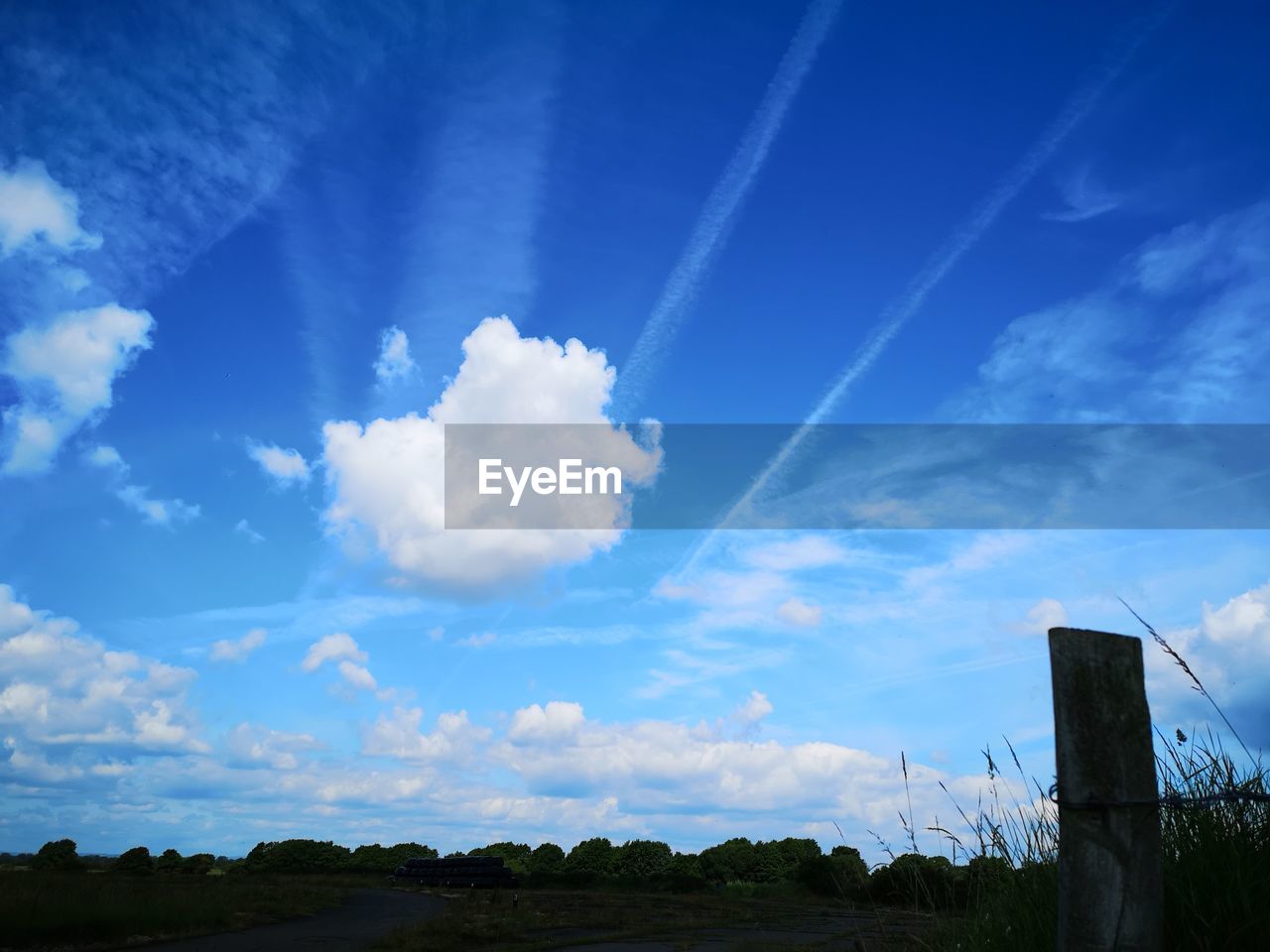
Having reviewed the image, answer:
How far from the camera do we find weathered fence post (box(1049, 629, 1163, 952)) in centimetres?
312

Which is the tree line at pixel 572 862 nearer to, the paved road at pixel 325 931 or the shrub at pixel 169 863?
the shrub at pixel 169 863

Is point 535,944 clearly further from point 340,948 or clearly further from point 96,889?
point 96,889

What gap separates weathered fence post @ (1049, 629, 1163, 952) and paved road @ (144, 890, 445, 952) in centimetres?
1731

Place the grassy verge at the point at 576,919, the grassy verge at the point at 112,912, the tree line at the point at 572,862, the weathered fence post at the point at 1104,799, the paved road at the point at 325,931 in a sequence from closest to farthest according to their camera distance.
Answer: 1. the weathered fence post at the point at 1104,799
2. the paved road at the point at 325,931
3. the grassy verge at the point at 112,912
4. the grassy verge at the point at 576,919
5. the tree line at the point at 572,862

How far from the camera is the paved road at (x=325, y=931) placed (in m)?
17.5

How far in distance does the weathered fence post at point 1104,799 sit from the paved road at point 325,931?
17.3 meters

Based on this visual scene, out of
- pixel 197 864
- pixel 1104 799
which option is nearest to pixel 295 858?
pixel 197 864

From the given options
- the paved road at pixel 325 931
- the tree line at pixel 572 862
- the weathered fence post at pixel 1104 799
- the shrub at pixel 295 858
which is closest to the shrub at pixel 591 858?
the tree line at pixel 572 862

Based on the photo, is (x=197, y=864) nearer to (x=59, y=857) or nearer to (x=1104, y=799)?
(x=59, y=857)

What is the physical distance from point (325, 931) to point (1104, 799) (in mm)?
21648

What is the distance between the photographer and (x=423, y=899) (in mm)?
32594

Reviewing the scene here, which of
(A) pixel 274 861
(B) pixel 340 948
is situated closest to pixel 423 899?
(B) pixel 340 948

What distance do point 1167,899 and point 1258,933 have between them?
0.33m

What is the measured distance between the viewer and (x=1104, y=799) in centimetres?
312
